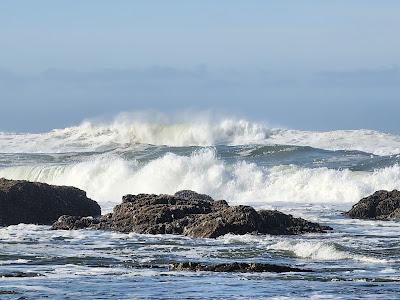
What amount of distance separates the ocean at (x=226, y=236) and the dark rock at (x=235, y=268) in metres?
0.31

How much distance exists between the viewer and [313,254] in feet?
68.9

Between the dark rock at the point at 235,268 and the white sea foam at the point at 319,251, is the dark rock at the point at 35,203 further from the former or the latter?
the dark rock at the point at 235,268

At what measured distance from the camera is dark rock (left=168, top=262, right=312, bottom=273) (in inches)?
733

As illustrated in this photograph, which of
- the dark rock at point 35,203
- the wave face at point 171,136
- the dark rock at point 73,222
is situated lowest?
the dark rock at point 73,222

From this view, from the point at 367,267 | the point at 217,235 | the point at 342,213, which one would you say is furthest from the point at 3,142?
the point at 367,267

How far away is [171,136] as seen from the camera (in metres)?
72.7

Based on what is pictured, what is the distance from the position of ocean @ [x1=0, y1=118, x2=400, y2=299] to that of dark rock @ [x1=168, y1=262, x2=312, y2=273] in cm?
31

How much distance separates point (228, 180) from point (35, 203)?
1632 centimetres

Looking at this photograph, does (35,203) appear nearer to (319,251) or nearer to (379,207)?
(379,207)

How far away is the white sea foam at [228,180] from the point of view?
135 feet

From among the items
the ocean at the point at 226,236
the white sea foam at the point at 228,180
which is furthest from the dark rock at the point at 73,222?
the white sea foam at the point at 228,180

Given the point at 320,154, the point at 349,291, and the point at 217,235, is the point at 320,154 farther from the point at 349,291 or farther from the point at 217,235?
the point at 349,291

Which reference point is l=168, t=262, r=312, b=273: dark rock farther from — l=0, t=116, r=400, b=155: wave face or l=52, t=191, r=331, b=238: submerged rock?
l=0, t=116, r=400, b=155: wave face

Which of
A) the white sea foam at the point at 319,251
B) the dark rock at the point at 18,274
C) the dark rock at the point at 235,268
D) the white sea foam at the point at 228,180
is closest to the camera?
the dark rock at the point at 18,274
